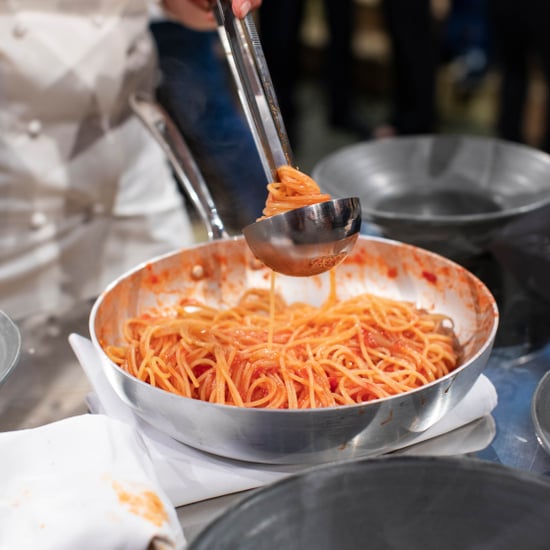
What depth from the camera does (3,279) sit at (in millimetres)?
1733

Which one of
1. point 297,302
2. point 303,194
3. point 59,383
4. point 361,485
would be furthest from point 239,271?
point 361,485

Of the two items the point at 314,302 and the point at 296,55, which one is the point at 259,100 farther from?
the point at 296,55

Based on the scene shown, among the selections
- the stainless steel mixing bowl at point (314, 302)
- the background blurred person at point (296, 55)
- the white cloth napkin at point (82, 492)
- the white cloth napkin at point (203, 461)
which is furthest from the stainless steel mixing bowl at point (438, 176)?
the background blurred person at point (296, 55)

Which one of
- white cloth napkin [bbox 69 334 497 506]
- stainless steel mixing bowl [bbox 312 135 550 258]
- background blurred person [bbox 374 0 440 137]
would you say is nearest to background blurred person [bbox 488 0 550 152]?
background blurred person [bbox 374 0 440 137]

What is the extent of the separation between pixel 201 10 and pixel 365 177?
53 centimetres

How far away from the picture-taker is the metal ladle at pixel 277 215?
40.5 inches

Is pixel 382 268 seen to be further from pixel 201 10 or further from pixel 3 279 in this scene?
pixel 3 279

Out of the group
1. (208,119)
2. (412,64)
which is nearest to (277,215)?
(208,119)

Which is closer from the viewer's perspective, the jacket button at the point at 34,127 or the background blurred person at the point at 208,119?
the jacket button at the point at 34,127

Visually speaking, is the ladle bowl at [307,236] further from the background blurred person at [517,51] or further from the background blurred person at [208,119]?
the background blurred person at [517,51]

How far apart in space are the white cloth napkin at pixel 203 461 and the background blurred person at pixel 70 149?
66 centimetres

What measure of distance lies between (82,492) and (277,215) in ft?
1.48

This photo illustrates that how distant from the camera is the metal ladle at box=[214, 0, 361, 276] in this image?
1.03 metres

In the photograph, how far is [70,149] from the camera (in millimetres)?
1760
